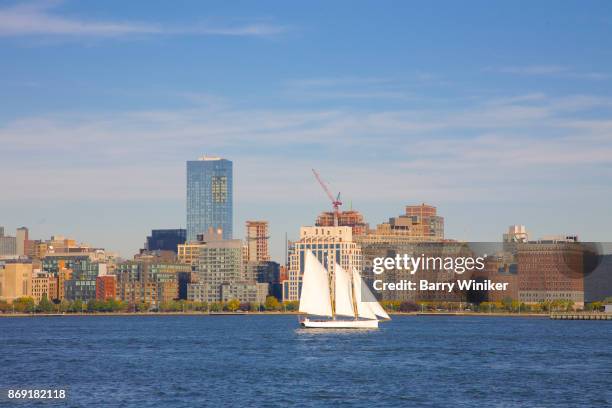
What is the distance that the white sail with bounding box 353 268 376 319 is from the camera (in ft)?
524

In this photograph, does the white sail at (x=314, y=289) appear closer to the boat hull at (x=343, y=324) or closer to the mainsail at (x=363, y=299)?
the boat hull at (x=343, y=324)

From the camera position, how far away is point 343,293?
522ft

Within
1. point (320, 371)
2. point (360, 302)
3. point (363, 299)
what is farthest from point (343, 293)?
point (320, 371)

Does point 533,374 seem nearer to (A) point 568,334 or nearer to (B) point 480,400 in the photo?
(B) point 480,400

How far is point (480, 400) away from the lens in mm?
77438

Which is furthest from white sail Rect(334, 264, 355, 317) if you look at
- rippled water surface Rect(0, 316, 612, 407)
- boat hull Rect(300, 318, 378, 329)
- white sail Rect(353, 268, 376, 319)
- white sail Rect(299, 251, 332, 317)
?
rippled water surface Rect(0, 316, 612, 407)

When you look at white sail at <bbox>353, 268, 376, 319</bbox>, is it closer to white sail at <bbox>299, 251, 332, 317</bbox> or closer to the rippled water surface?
white sail at <bbox>299, 251, 332, 317</bbox>

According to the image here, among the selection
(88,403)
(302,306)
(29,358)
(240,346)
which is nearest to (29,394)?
(88,403)

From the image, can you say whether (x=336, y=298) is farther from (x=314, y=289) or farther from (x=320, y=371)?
(x=320, y=371)

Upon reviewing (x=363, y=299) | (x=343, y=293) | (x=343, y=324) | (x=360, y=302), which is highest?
(x=343, y=293)

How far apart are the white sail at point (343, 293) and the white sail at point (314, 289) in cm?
261

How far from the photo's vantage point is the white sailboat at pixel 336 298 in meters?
155

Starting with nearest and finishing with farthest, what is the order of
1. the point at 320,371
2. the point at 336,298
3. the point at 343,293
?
the point at 320,371 → the point at 343,293 → the point at 336,298

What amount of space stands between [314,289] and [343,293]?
524cm
